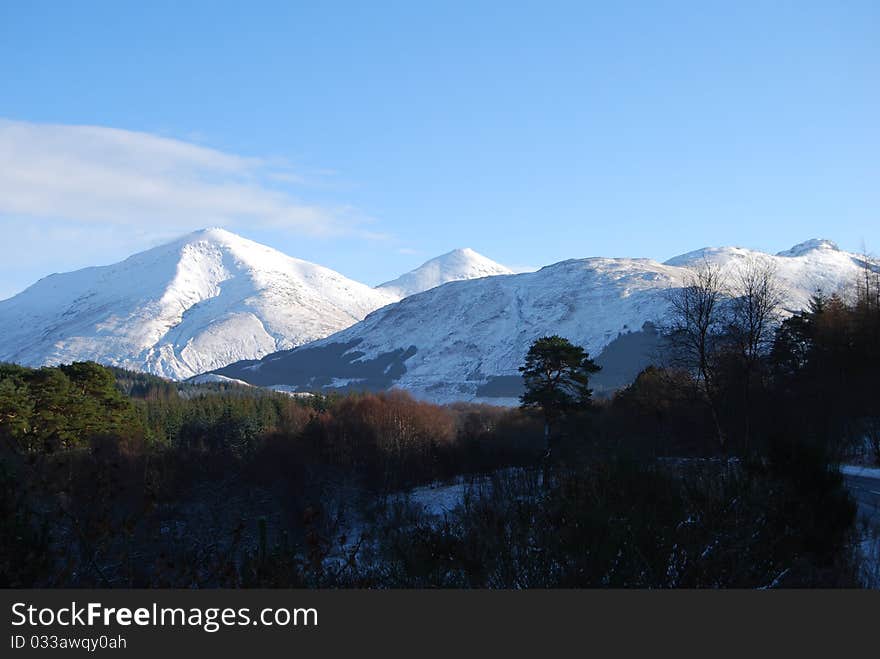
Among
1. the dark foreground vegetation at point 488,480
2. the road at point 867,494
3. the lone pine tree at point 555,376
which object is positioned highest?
the lone pine tree at point 555,376

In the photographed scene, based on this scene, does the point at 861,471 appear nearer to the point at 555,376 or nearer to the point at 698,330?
the point at 698,330

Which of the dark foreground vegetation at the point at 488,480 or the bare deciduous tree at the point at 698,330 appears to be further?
the bare deciduous tree at the point at 698,330

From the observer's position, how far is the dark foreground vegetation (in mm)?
8117

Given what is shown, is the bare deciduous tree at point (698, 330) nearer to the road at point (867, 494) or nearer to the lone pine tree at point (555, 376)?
the road at point (867, 494)

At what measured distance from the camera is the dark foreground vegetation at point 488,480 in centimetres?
812

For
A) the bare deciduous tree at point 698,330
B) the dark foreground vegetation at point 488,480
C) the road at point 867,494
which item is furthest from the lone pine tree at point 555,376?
the road at point 867,494

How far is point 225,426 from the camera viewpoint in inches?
3324

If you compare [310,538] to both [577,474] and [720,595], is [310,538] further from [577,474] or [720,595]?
[577,474]

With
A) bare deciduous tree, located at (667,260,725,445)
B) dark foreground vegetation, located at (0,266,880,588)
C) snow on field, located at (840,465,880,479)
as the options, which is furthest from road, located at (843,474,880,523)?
bare deciduous tree, located at (667,260,725,445)

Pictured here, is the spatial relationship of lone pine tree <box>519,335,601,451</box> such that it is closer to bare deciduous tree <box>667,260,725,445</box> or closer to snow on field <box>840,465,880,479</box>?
bare deciduous tree <box>667,260,725,445</box>

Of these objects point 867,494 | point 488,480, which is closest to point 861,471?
point 867,494

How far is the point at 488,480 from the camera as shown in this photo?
155ft

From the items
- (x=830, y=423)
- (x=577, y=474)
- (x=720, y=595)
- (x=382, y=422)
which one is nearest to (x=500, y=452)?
(x=382, y=422)

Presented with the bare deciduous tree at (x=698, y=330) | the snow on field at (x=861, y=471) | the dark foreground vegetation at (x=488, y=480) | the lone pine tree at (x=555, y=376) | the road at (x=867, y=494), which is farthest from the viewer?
the lone pine tree at (x=555, y=376)
